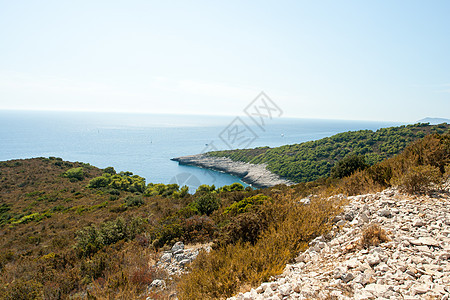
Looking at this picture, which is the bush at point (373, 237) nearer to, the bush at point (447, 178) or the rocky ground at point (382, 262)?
the rocky ground at point (382, 262)

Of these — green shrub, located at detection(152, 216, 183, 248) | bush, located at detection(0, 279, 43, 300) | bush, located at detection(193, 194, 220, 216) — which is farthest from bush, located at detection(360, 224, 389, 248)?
bush, located at detection(193, 194, 220, 216)

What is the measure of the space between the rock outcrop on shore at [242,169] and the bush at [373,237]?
53.9 metres

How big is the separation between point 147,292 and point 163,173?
7157 cm

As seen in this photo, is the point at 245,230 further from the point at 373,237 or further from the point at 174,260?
the point at 373,237

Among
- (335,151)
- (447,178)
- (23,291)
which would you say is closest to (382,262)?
(447,178)

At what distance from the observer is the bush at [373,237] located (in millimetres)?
3609

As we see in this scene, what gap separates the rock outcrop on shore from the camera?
5944 cm

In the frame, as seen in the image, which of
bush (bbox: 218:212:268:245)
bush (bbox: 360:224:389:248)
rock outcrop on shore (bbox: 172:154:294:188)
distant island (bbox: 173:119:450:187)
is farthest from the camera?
rock outcrop on shore (bbox: 172:154:294:188)

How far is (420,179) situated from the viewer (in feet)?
17.1

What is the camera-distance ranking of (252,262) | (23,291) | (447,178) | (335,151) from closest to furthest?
1. (252,262)
2. (23,291)
3. (447,178)
4. (335,151)

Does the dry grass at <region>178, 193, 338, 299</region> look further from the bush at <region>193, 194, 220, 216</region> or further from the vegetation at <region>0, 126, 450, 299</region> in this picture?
the bush at <region>193, 194, 220, 216</region>

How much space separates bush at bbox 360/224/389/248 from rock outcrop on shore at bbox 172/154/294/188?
53888 mm

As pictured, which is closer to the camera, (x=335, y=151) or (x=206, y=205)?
(x=206, y=205)

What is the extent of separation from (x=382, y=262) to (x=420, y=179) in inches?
135
